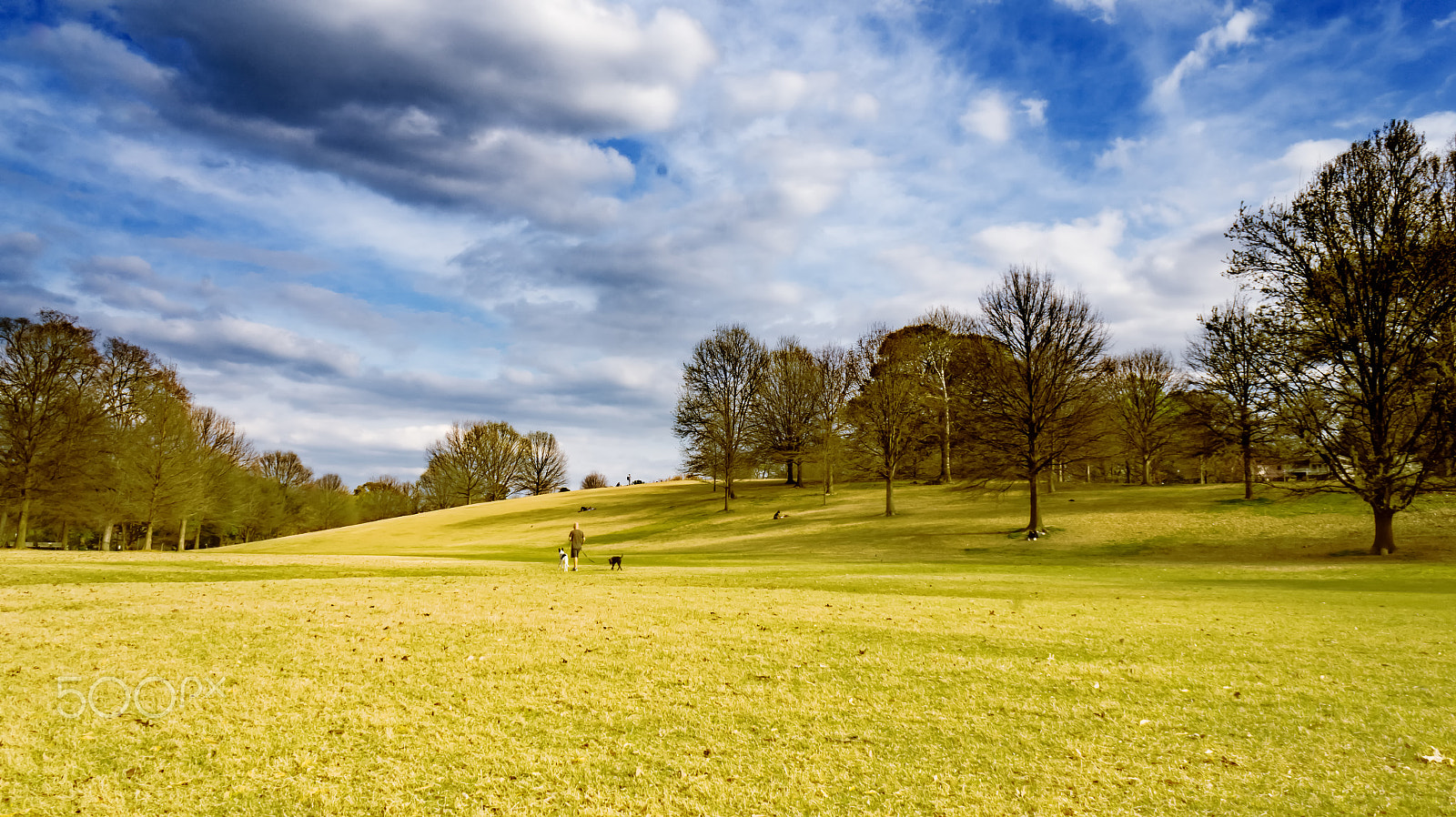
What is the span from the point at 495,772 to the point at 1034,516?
41.8 meters

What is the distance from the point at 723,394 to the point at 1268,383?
148 ft

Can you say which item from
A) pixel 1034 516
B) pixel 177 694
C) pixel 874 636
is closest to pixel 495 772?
pixel 177 694

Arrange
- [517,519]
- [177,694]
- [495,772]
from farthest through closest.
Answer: [517,519]
[177,694]
[495,772]

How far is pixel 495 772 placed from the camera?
6.93 metres

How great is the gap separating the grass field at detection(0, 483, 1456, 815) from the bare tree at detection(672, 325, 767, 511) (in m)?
48.3

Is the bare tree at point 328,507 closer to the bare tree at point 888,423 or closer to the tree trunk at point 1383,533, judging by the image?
the bare tree at point 888,423

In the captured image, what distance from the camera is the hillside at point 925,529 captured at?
3856 cm

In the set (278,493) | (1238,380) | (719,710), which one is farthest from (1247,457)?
(278,493)

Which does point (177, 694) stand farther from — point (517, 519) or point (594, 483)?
point (594, 483)

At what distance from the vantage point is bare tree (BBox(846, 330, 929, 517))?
55312mm

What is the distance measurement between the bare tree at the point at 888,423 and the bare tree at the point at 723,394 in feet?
38.8

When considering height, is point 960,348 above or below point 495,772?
above

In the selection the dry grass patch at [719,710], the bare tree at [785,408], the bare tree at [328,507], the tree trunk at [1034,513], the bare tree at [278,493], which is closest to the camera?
the dry grass patch at [719,710]

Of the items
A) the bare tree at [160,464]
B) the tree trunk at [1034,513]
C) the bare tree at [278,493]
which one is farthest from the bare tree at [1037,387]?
the bare tree at [278,493]
